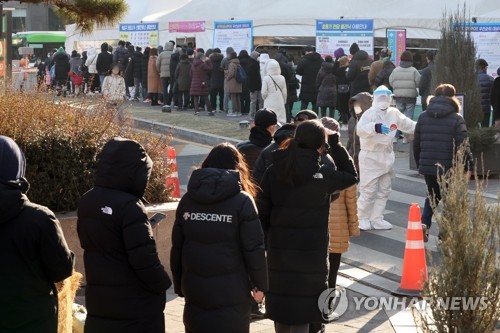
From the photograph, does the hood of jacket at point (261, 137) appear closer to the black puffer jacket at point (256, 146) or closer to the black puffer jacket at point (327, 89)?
the black puffer jacket at point (256, 146)

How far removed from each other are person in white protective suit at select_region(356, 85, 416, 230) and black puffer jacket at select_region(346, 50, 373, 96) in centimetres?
966

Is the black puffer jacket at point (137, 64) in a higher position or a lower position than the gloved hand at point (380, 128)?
higher

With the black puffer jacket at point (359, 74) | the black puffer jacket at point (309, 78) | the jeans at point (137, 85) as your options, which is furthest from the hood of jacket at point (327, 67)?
the jeans at point (137, 85)

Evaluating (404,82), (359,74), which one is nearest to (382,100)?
(404,82)

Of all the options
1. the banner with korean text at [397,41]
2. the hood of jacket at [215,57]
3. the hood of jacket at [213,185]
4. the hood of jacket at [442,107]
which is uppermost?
the banner with korean text at [397,41]

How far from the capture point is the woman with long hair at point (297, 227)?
636 cm

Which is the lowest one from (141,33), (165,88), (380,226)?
(380,226)

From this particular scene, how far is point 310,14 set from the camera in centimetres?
3081

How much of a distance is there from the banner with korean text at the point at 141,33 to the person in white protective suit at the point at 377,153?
2349cm

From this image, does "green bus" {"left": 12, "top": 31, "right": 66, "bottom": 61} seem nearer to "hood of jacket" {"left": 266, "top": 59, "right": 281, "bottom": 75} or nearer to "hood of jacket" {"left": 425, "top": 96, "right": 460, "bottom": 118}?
"hood of jacket" {"left": 266, "top": 59, "right": 281, "bottom": 75}

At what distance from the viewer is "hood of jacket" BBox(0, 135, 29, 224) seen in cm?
473

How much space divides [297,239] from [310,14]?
25040 millimetres

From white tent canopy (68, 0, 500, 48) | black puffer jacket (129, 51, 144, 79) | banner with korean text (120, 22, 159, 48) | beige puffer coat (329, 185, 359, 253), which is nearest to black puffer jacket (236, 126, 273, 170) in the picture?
beige puffer coat (329, 185, 359, 253)

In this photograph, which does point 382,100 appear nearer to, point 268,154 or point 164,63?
point 268,154
